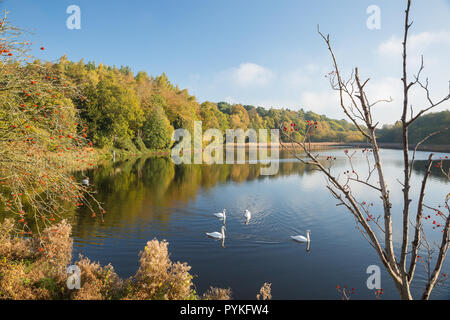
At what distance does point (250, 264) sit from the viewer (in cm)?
959

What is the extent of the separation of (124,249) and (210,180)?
1550cm

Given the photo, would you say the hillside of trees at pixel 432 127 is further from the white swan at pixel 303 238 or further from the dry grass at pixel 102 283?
the dry grass at pixel 102 283

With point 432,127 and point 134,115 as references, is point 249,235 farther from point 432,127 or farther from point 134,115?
point 432,127

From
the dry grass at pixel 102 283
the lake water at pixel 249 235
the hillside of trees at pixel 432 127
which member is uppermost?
the hillside of trees at pixel 432 127

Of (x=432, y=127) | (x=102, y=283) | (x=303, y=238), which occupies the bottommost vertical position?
→ (x=303, y=238)

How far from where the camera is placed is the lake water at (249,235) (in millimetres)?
8625

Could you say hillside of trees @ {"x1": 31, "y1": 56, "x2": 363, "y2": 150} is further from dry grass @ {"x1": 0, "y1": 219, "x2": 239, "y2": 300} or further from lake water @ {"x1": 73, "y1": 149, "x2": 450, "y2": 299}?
dry grass @ {"x1": 0, "y1": 219, "x2": 239, "y2": 300}

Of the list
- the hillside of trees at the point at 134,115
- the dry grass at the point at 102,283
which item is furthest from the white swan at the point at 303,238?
the hillside of trees at the point at 134,115

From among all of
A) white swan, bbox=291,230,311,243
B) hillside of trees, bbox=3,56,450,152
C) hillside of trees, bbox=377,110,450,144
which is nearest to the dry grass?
white swan, bbox=291,230,311,243

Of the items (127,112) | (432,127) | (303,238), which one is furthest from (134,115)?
(432,127)

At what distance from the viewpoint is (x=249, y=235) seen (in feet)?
40.2
